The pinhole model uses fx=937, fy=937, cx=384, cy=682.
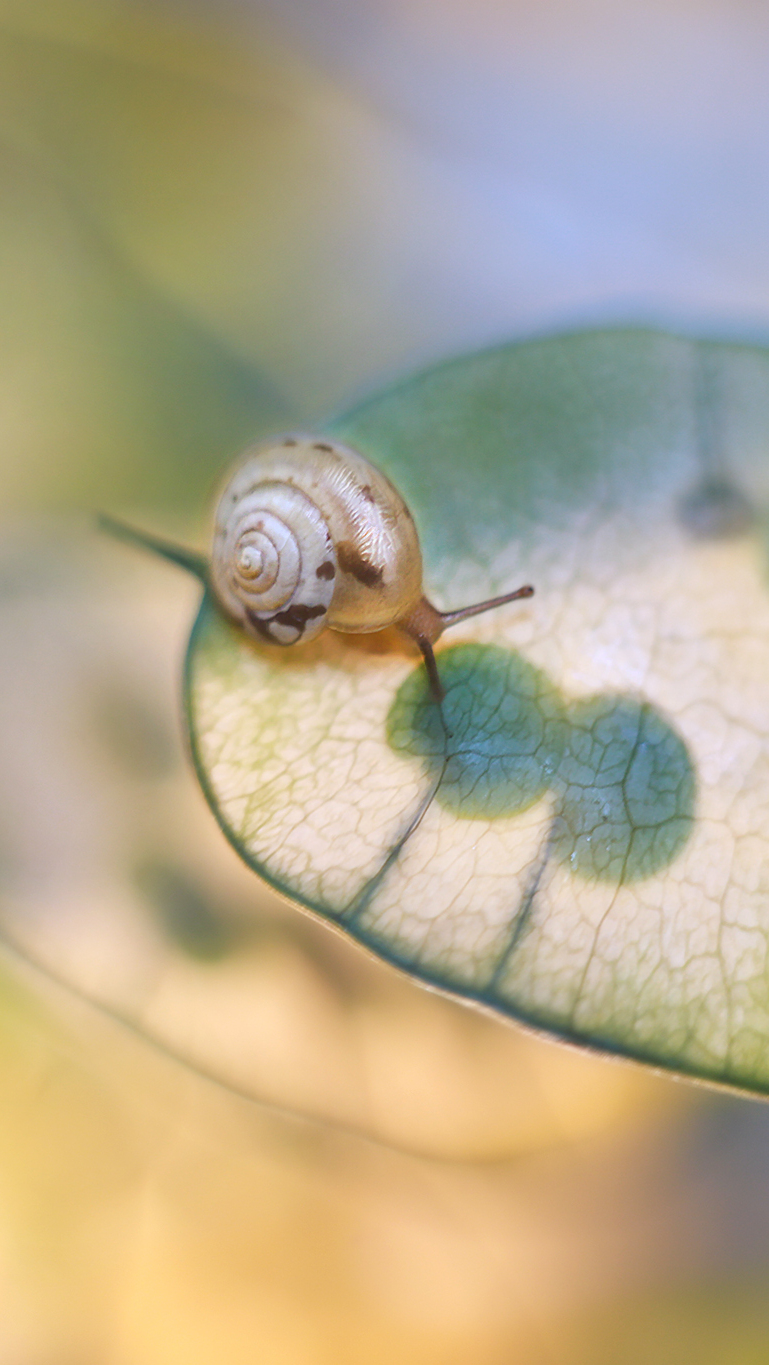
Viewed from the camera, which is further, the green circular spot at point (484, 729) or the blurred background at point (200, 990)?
the blurred background at point (200, 990)

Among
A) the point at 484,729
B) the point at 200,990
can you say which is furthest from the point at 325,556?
the point at 200,990

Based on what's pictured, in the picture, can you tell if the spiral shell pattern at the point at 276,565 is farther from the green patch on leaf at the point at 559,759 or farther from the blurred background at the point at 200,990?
the blurred background at the point at 200,990

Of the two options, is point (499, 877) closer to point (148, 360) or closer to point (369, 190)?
point (148, 360)

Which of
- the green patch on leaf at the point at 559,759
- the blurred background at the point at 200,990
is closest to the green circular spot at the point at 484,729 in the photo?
the green patch on leaf at the point at 559,759

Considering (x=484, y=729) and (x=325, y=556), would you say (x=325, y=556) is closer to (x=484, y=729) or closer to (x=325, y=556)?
(x=325, y=556)

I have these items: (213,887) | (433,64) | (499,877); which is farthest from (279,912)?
(433,64)

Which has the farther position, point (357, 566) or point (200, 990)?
point (200, 990)
